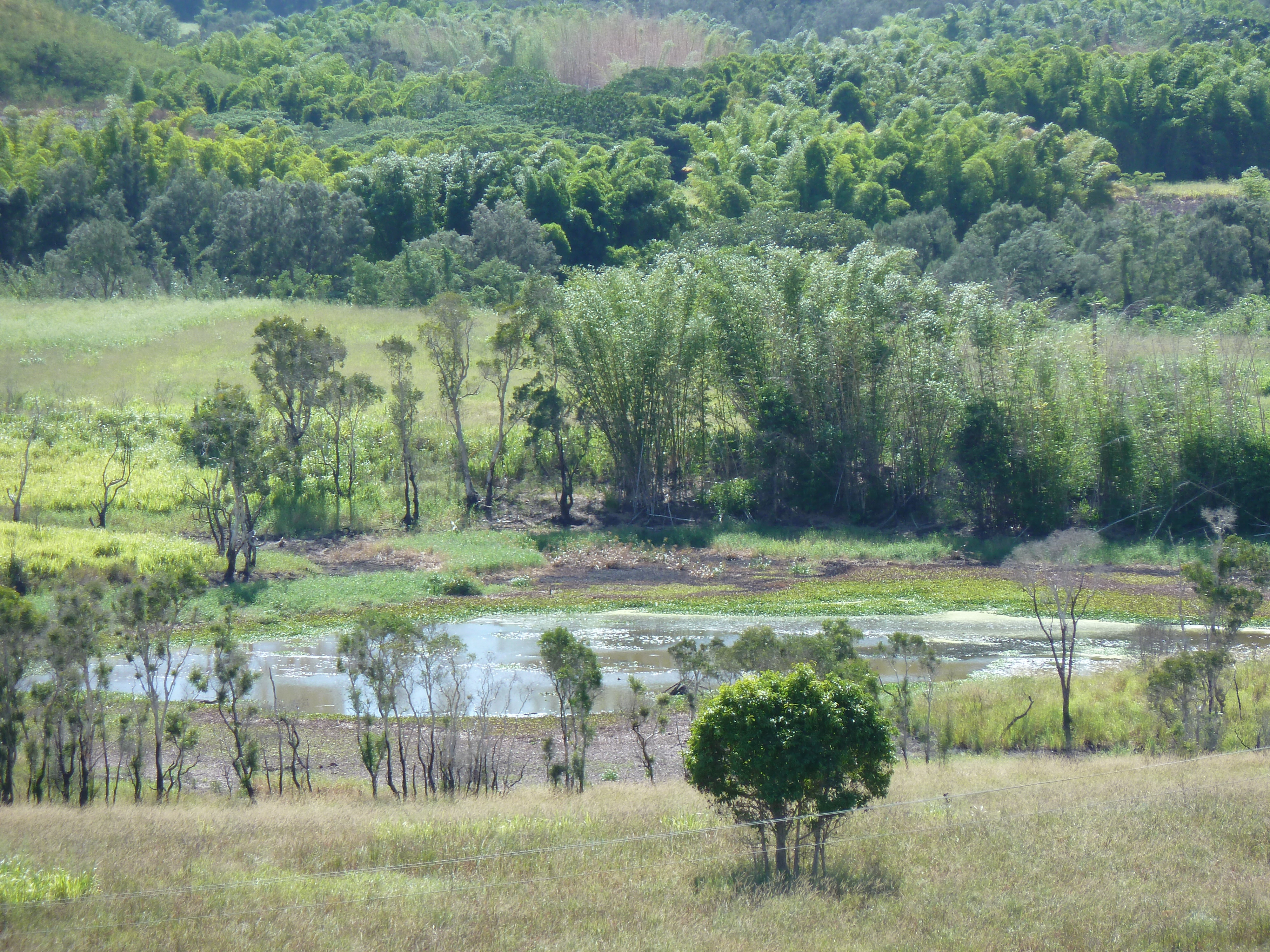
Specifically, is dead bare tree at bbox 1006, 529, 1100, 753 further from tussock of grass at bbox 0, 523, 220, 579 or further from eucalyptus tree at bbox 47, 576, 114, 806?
tussock of grass at bbox 0, 523, 220, 579

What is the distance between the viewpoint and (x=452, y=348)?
40.1 meters

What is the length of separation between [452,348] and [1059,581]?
22.6 m

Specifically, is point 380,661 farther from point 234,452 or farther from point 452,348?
point 452,348

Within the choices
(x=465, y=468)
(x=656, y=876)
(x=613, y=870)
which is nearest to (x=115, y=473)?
(x=465, y=468)

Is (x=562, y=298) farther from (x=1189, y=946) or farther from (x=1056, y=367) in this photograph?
(x=1189, y=946)

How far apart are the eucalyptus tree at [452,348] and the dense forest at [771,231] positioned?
252mm

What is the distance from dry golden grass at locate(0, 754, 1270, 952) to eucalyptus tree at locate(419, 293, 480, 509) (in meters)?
26.7

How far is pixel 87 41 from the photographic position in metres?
128

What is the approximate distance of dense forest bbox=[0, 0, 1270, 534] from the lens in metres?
40.1

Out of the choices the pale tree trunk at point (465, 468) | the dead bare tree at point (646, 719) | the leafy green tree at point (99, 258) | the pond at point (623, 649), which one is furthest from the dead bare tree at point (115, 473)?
the leafy green tree at point (99, 258)

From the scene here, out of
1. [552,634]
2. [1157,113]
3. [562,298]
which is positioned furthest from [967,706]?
[1157,113]

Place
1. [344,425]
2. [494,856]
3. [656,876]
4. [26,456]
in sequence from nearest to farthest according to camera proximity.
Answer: [656,876], [494,856], [26,456], [344,425]

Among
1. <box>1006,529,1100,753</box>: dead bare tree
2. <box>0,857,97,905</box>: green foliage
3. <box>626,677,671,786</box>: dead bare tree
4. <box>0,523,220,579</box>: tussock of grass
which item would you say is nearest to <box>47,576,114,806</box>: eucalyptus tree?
<box>0,857,97,905</box>: green foliage

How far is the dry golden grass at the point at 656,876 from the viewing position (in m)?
9.26
